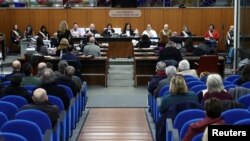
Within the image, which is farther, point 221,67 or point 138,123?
point 221,67

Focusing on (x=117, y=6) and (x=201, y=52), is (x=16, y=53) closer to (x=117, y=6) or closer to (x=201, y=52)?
(x=117, y=6)

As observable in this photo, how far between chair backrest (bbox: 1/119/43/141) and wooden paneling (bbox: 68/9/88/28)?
2047cm

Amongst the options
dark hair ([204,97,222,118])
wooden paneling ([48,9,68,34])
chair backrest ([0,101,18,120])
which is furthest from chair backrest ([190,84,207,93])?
wooden paneling ([48,9,68,34])

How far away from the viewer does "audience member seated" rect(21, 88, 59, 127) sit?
296 inches

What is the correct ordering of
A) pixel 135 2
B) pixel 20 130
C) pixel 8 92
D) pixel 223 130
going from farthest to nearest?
pixel 135 2
pixel 8 92
pixel 20 130
pixel 223 130

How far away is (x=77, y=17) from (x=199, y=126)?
69.6 ft

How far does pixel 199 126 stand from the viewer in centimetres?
552

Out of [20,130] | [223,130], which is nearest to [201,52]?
[20,130]

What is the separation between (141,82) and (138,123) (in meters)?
5.97

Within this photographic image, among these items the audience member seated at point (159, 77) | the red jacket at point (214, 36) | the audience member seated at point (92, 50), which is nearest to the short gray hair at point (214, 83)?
the audience member seated at point (159, 77)

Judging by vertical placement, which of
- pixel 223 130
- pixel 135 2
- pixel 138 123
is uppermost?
pixel 135 2

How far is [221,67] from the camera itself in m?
16.7

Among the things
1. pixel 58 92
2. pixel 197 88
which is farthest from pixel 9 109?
pixel 197 88

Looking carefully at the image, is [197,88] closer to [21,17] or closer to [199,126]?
[199,126]
